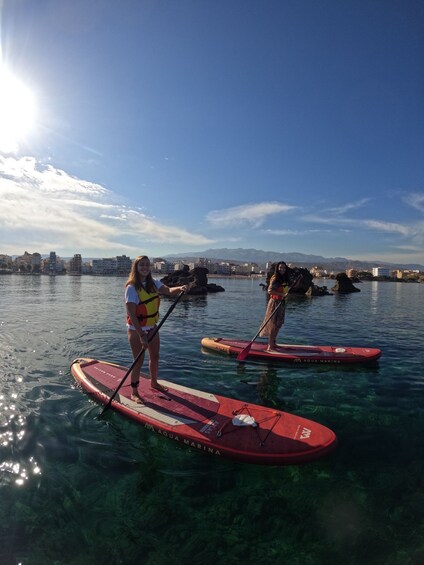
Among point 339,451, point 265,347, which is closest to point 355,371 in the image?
point 265,347

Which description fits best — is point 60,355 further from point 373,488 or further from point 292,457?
point 373,488

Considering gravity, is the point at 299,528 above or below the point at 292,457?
below

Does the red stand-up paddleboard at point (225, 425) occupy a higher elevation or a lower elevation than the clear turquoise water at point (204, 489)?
higher

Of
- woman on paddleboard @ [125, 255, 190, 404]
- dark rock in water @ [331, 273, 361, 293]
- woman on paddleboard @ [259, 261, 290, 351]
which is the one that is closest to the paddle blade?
woman on paddleboard @ [259, 261, 290, 351]

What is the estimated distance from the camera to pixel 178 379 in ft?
34.2

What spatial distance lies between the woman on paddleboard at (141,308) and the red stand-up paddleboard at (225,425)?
50 centimetres

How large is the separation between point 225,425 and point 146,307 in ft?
9.63

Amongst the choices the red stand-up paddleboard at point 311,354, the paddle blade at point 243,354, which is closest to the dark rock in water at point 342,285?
the red stand-up paddleboard at point 311,354

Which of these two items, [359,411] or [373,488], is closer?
[373,488]

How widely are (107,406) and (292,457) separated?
4226 millimetres

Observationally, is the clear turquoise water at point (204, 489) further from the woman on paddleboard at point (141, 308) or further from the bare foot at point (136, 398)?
the woman on paddleboard at point (141, 308)

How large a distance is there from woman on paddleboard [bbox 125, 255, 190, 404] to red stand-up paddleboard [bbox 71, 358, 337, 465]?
499 mm

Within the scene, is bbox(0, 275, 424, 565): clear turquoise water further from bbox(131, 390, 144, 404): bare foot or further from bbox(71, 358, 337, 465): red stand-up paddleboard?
bbox(131, 390, 144, 404): bare foot

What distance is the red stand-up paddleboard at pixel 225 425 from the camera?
5609 mm
